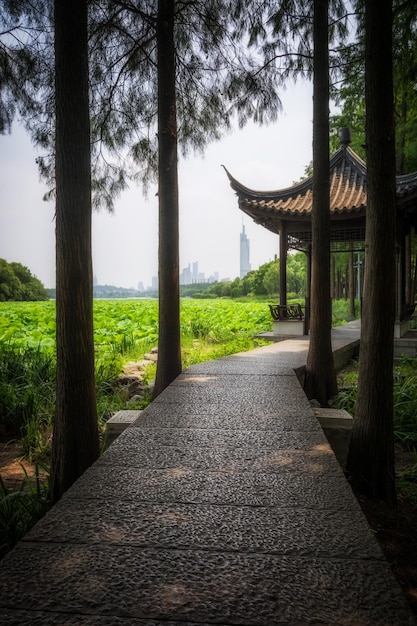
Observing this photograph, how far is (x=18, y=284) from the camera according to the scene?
1164 inches

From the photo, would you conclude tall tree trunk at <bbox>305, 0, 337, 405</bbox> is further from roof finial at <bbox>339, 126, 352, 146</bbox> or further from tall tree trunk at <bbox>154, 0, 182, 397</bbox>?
roof finial at <bbox>339, 126, 352, 146</bbox>

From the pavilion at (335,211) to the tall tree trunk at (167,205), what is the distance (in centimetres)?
424

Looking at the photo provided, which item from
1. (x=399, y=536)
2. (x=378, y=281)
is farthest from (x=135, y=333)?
(x=399, y=536)

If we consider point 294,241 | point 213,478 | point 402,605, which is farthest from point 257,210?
point 402,605

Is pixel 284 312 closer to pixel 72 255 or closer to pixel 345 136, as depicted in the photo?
pixel 345 136

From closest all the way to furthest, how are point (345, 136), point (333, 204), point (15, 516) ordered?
point (15, 516) < point (333, 204) < point (345, 136)

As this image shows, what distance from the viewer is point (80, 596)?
127cm

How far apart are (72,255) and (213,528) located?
190 centimetres

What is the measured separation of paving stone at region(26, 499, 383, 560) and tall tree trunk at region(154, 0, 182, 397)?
127 inches

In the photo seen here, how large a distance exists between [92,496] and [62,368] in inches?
45.0

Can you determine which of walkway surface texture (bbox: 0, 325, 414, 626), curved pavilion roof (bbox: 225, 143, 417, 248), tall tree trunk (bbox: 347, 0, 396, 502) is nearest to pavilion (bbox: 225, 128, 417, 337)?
curved pavilion roof (bbox: 225, 143, 417, 248)

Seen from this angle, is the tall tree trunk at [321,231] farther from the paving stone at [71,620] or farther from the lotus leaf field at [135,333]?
the paving stone at [71,620]

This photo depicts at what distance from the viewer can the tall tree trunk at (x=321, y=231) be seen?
195 inches

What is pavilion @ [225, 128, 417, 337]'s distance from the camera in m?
9.31
